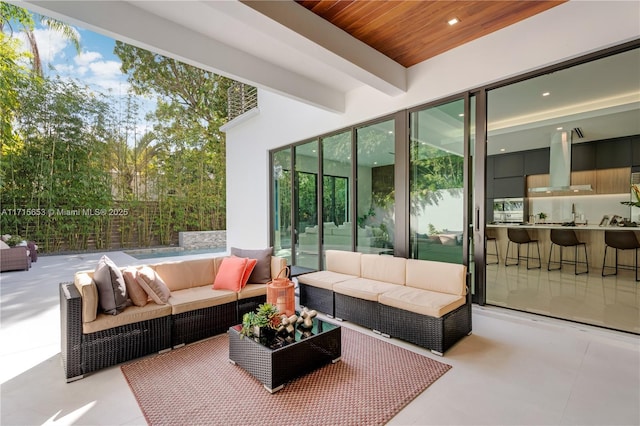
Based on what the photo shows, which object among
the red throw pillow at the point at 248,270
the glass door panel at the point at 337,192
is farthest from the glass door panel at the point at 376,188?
the red throw pillow at the point at 248,270

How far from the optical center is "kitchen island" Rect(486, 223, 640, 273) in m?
5.50

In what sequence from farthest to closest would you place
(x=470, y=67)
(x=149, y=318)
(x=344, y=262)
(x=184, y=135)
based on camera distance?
1. (x=184, y=135)
2. (x=344, y=262)
3. (x=470, y=67)
4. (x=149, y=318)

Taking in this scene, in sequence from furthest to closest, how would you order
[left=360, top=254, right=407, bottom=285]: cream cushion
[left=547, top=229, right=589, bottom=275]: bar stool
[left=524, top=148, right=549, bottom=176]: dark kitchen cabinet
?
[left=524, top=148, right=549, bottom=176]: dark kitchen cabinet → [left=547, top=229, right=589, bottom=275]: bar stool → [left=360, top=254, right=407, bottom=285]: cream cushion

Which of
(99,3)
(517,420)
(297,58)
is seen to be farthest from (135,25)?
(517,420)

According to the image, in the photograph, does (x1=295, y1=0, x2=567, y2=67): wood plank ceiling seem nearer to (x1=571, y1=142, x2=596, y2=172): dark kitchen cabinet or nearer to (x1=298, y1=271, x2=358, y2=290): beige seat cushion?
(x1=298, y1=271, x2=358, y2=290): beige seat cushion

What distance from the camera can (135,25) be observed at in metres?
2.96

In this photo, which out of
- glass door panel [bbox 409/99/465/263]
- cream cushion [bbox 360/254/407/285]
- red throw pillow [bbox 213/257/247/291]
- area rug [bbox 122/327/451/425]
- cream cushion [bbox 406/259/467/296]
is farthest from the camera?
glass door panel [bbox 409/99/465/263]

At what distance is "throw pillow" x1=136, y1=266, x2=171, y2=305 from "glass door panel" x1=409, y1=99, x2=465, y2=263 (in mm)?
3282

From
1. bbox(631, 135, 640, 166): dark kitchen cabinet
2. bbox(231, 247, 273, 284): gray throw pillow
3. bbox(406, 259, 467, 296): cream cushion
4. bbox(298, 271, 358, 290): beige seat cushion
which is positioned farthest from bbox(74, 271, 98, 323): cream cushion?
bbox(631, 135, 640, 166): dark kitchen cabinet

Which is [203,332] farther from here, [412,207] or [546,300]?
[546,300]

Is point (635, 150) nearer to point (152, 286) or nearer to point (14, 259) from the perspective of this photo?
point (152, 286)

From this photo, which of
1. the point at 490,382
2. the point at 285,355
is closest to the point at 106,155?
the point at 285,355

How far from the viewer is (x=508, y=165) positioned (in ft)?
26.7

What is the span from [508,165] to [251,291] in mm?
7935
